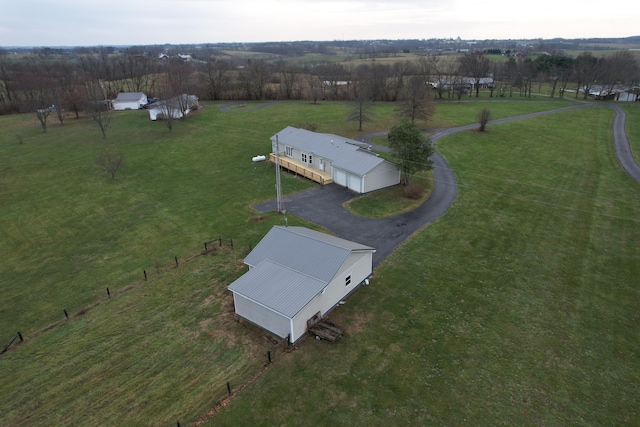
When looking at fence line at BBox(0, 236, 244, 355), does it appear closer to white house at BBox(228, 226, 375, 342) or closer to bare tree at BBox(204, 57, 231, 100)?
white house at BBox(228, 226, 375, 342)

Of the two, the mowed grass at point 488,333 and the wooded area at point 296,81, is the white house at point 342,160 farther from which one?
the wooded area at point 296,81

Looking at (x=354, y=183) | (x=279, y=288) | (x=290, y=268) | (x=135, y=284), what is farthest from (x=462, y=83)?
(x=135, y=284)

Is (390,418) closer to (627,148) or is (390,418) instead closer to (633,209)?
(633,209)

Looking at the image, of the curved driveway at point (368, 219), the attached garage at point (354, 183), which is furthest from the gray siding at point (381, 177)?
the curved driveway at point (368, 219)

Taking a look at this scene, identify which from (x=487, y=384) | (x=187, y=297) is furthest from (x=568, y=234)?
(x=187, y=297)

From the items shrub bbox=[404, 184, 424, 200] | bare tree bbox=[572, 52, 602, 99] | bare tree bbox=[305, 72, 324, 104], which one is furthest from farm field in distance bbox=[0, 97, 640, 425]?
bare tree bbox=[572, 52, 602, 99]

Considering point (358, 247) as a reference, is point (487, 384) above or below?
below

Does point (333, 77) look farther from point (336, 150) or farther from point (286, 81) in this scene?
point (336, 150)
